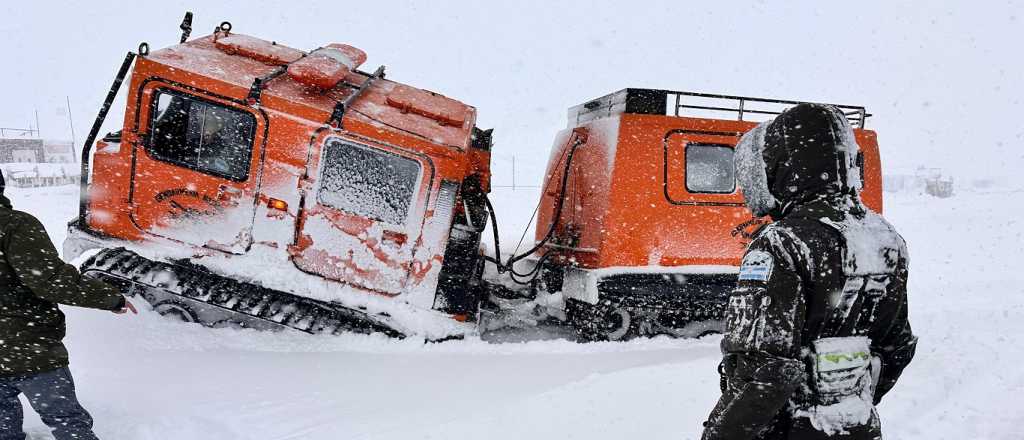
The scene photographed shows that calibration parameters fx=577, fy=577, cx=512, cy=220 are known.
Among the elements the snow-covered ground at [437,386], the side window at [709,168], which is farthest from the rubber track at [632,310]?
the side window at [709,168]

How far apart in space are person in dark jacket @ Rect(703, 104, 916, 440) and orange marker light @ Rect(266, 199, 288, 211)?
3.85 meters

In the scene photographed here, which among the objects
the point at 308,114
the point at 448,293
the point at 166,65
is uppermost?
the point at 166,65

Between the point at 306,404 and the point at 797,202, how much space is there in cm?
328

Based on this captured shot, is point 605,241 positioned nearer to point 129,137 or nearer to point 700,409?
point 700,409

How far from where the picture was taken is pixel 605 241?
539 cm

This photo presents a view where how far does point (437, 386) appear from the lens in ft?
13.8

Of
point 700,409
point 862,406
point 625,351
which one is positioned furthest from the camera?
point 625,351

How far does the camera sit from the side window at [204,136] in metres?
4.49

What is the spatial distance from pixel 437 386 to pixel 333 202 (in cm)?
171

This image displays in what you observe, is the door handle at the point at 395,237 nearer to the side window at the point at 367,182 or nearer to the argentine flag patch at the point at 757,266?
the side window at the point at 367,182

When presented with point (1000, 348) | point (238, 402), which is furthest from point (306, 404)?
point (1000, 348)

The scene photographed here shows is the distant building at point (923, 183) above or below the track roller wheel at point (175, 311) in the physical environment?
above

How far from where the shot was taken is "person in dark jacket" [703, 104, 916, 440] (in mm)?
1530

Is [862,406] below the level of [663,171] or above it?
below
